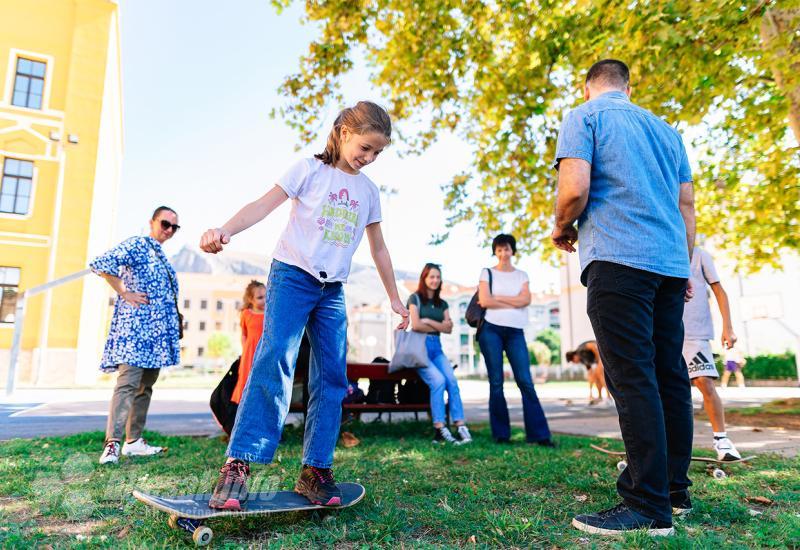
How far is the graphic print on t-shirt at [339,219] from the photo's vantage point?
9.21 ft

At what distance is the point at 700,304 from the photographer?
4.66 meters

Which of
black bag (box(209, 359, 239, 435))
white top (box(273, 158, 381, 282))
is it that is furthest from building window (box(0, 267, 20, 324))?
white top (box(273, 158, 381, 282))

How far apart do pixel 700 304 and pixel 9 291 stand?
21.4 m

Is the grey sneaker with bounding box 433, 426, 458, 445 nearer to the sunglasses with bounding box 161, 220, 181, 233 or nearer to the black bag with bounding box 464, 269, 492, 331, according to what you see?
the black bag with bounding box 464, 269, 492, 331

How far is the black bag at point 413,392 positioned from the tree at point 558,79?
4.31m

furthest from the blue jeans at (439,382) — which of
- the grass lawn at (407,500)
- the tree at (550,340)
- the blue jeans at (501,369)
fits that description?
the tree at (550,340)

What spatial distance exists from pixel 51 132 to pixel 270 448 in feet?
73.2

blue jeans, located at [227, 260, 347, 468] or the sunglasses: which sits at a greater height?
the sunglasses

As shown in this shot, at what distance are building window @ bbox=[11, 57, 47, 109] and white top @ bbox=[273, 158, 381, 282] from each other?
22.2 meters

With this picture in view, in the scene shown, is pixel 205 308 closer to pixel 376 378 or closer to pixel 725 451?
pixel 376 378

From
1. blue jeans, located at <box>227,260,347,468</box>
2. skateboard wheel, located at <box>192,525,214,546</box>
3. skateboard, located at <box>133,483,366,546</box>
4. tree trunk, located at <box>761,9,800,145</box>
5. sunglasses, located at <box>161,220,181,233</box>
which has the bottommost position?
skateboard wheel, located at <box>192,525,214,546</box>

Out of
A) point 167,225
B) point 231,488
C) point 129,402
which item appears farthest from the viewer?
point 167,225

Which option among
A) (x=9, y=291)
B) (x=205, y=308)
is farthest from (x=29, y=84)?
(x=205, y=308)

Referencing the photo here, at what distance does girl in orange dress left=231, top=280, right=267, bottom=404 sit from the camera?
506 centimetres
